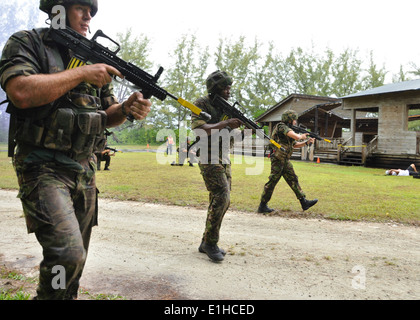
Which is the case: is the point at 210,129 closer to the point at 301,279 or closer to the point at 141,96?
the point at 141,96

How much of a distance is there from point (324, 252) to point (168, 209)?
3.61 meters

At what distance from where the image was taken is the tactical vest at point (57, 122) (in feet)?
6.70

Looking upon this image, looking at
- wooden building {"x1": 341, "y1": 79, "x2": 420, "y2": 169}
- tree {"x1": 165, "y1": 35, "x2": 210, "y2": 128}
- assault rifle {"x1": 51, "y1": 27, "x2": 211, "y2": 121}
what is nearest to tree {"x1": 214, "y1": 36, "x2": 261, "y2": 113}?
tree {"x1": 165, "y1": 35, "x2": 210, "y2": 128}

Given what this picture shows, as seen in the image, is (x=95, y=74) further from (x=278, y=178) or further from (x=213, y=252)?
(x=278, y=178)

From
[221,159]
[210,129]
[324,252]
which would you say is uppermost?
[210,129]

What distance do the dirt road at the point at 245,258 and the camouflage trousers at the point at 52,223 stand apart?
1.08m

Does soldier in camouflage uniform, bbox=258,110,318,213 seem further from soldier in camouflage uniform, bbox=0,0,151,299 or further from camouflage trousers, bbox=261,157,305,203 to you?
soldier in camouflage uniform, bbox=0,0,151,299

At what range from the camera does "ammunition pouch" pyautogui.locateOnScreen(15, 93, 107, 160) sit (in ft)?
6.70

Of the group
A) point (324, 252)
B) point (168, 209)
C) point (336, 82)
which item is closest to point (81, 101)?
point (324, 252)

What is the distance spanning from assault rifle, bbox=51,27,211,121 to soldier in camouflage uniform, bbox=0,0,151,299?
74mm

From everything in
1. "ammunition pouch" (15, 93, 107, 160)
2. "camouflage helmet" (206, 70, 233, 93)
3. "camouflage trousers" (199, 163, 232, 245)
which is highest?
"camouflage helmet" (206, 70, 233, 93)

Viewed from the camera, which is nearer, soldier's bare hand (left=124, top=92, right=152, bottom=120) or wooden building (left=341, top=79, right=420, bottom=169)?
soldier's bare hand (left=124, top=92, right=152, bottom=120)

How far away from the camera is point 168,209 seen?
22.7 feet

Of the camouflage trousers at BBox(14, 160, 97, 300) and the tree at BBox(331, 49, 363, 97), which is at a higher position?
the tree at BBox(331, 49, 363, 97)
